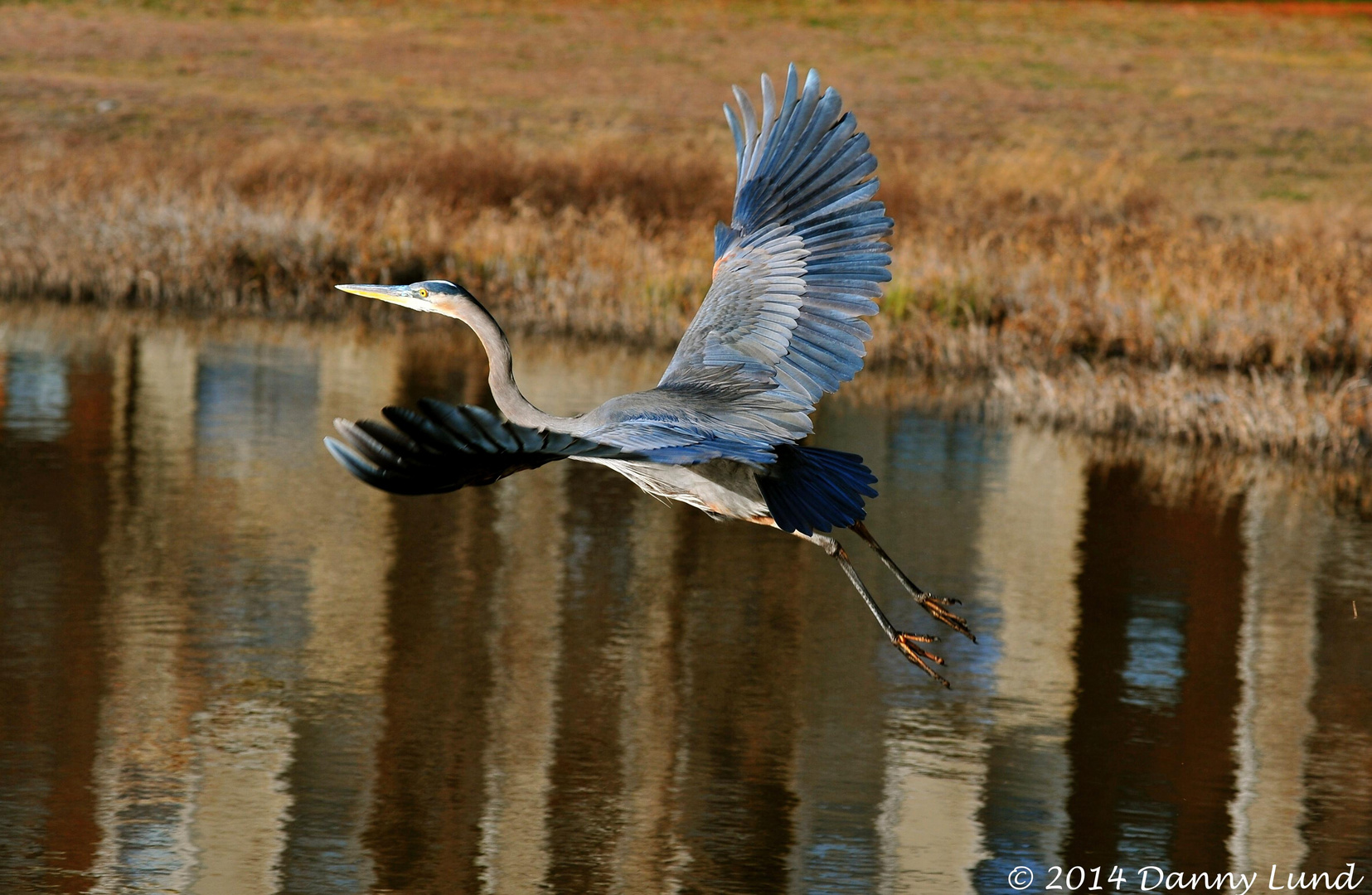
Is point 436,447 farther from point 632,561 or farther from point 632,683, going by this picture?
point 632,561

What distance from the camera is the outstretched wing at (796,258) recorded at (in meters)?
6.18

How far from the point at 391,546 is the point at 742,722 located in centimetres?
328

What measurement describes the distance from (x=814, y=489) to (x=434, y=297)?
4.30 ft

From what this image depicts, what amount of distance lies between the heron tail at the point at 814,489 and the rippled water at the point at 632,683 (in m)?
1.24

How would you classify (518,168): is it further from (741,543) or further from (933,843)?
(933,843)

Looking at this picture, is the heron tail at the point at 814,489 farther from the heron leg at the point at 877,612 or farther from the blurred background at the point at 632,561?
the blurred background at the point at 632,561

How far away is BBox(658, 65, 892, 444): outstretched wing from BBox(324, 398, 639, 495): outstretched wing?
1932 mm

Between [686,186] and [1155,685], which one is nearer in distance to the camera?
[1155,685]

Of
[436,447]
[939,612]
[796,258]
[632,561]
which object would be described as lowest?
[632,561]

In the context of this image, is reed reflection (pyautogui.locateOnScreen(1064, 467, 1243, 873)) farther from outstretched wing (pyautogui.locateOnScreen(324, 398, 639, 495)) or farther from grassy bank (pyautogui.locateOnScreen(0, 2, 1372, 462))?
outstretched wing (pyautogui.locateOnScreen(324, 398, 639, 495))

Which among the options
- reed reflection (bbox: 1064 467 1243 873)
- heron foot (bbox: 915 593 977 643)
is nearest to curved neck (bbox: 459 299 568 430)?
heron foot (bbox: 915 593 977 643)

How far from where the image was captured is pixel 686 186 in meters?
24.0

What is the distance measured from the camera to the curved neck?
5398 millimetres

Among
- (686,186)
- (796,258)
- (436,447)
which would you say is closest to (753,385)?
(796,258)
